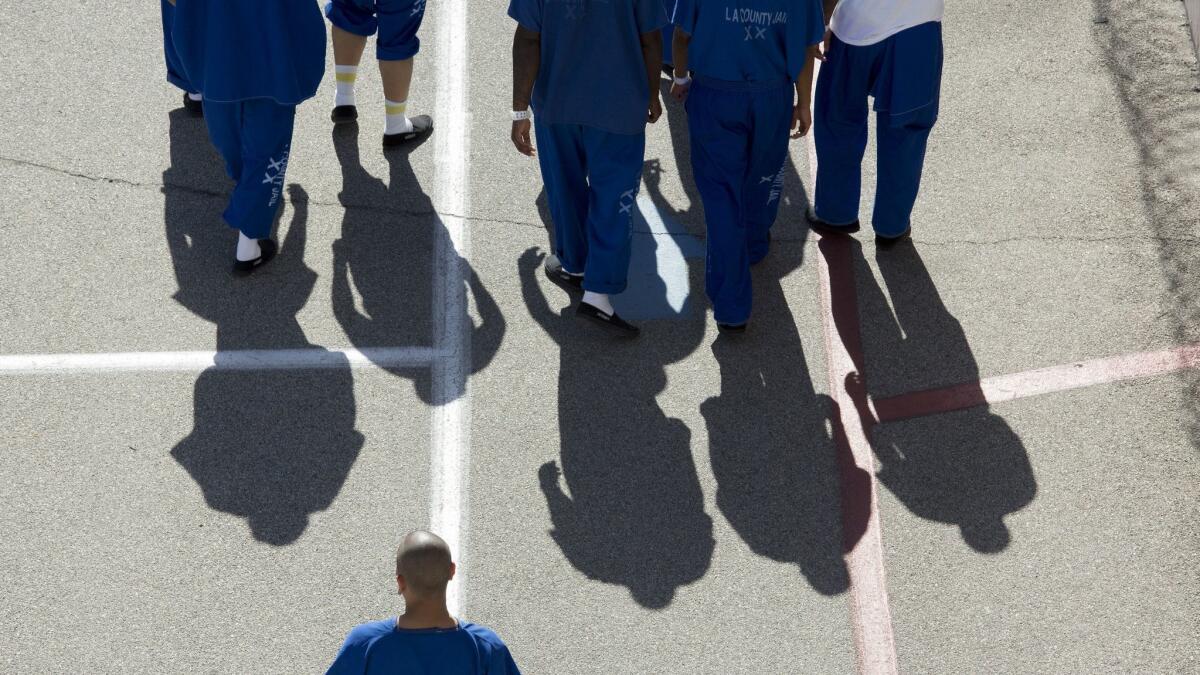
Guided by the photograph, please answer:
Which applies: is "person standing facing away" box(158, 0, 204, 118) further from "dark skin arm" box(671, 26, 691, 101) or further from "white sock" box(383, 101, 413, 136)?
"dark skin arm" box(671, 26, 691, 101)

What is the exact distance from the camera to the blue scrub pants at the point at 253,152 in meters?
6.72

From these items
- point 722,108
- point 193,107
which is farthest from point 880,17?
point 193,107

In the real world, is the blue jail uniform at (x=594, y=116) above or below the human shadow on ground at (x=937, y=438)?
above

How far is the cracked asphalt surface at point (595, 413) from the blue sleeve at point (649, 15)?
1543mm

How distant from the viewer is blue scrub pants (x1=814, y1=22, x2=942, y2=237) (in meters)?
6.49

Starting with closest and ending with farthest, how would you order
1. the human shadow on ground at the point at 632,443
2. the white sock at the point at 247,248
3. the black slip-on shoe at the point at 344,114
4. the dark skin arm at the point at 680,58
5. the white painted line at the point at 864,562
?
the white painted line at the point at 864,562, the human shadow on ground at the point at 632,443, the dark skin arm at the point at 680,58, the white sock at the point at 247,248, the black slip-on shoe at the point at 344,114

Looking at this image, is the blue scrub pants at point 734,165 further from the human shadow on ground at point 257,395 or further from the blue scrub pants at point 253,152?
the blue scrub pants at point 253,152

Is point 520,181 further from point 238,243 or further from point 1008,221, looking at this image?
point 1008,221

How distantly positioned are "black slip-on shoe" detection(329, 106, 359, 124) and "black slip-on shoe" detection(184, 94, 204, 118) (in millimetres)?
724

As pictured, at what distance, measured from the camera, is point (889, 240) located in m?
7.18

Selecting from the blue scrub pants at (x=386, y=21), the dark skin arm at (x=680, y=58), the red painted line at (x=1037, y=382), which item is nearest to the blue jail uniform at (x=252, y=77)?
the blue scrub pants at (x=386, y=21)

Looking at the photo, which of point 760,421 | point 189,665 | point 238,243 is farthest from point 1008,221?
point 189,665

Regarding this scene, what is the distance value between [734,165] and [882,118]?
0.85 metres

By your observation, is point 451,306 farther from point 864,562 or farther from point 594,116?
point 864,562
